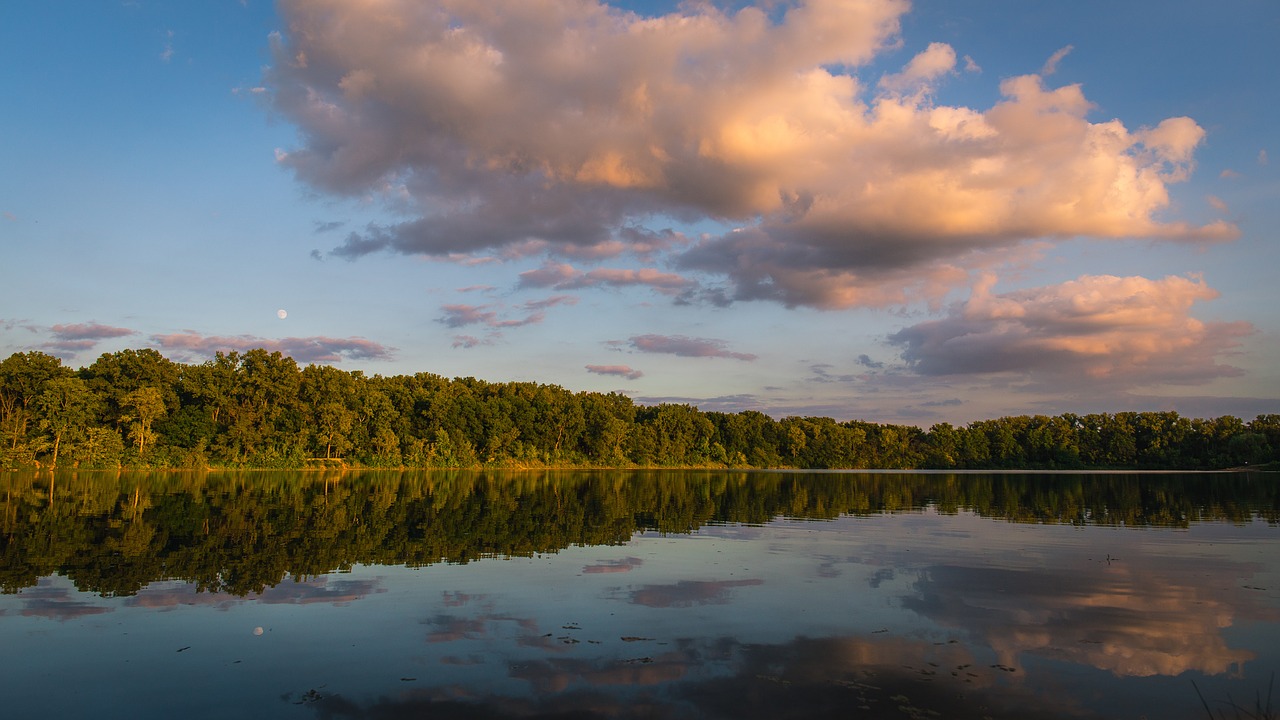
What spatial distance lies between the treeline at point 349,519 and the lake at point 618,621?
256mm

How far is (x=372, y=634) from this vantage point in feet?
45.1

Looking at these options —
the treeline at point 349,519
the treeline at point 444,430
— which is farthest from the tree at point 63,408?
the treeline at point 349,519

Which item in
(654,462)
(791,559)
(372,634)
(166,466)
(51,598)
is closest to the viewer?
(372,634)

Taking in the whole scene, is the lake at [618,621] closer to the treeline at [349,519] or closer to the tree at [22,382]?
the treeline at [349,519]

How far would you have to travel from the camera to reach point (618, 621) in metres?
15.1

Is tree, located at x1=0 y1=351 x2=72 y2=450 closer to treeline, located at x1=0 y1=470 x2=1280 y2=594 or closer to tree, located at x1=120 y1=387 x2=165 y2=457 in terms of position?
tree, located at x1=120 y1=387 x2=165 y2=457

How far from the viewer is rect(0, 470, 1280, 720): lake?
10633 mm

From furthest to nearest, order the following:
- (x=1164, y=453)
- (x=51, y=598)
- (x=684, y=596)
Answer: (x=1164, y=453) → (x=684, y=596) → (x=51, y=598)

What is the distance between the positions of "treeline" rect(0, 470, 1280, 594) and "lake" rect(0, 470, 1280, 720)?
256mm

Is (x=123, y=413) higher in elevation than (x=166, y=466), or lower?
higher

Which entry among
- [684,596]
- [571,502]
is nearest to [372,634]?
[684,596]

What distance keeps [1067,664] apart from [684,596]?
8.32m

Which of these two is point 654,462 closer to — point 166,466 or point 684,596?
point 166,466

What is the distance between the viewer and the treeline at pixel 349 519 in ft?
67.8
